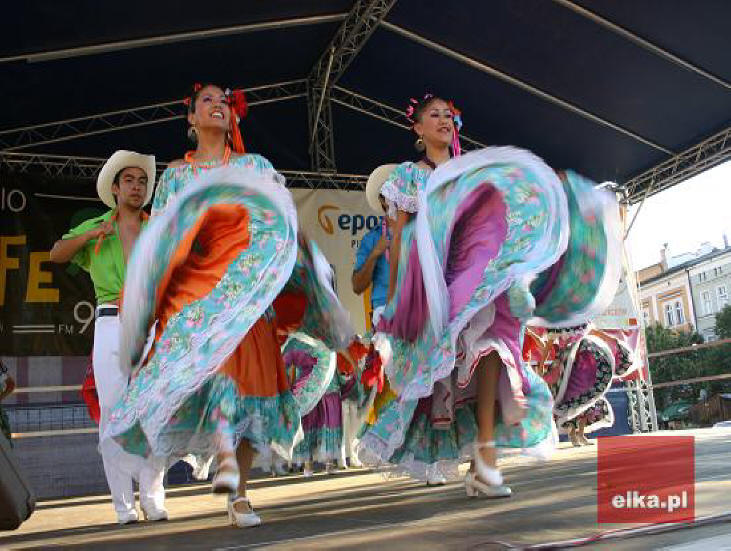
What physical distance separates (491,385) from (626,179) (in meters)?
5.90

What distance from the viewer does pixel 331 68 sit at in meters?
7.45

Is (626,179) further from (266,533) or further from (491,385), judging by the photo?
(266,533)

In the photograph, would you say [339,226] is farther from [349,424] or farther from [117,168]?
[117,168]

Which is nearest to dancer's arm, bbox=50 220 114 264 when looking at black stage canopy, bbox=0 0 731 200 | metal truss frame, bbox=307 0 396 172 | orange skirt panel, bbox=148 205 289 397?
orange skirt panel, bbox=148 205 289 397

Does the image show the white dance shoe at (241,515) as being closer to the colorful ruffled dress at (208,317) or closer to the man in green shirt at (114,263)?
the colorful ruffled dress at (208,317)

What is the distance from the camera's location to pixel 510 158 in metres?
3.08

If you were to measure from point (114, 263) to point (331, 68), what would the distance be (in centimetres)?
430

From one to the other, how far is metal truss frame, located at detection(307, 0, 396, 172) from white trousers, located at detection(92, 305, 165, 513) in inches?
153

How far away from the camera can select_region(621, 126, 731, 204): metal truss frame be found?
723 cm

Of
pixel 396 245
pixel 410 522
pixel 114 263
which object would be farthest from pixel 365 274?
pixel 410 522

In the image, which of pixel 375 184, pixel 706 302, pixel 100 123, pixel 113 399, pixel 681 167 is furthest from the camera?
pixel 706 302

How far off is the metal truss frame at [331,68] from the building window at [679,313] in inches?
1496

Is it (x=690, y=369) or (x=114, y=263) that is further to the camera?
(x=690, y=369)

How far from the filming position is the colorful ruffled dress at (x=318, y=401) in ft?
18.7
